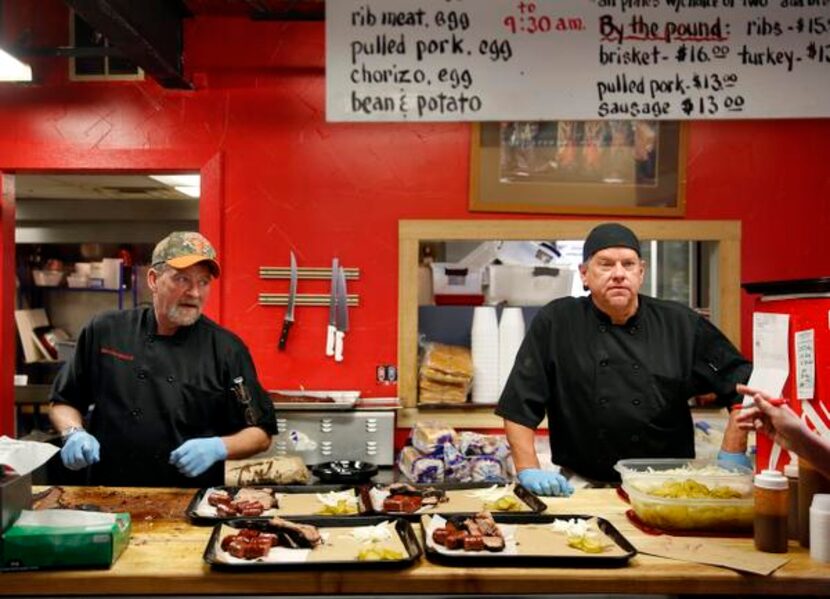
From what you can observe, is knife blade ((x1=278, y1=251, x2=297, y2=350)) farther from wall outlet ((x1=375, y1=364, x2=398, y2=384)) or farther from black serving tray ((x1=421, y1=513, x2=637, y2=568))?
black serving tray ((x1=421, y1=513, x2=637, y2=568))

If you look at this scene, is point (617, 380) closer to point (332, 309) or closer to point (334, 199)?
point (332, 309)

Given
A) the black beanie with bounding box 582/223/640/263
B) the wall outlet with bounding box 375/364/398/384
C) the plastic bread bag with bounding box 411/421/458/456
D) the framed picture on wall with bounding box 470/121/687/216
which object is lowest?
the plastic bread bag with bounding box 411/421/458/456

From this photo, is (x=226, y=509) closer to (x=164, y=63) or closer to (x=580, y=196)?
(x=164, y=63)

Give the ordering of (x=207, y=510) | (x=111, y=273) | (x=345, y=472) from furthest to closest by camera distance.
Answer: (x=111, y=273) < (x=345, y=472) < (x=207, y=510)

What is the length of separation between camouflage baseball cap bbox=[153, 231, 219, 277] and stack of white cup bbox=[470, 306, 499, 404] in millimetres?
1832

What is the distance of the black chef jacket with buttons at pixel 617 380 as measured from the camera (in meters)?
2.97

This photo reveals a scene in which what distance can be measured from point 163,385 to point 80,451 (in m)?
0.50

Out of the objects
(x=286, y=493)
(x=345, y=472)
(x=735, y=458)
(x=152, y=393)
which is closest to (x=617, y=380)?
(x=735, y=458)

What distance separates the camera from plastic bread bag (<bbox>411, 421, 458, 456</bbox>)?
13.4 feet

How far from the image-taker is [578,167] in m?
4.48

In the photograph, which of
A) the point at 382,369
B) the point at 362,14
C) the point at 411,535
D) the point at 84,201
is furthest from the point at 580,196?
the point at 84,201

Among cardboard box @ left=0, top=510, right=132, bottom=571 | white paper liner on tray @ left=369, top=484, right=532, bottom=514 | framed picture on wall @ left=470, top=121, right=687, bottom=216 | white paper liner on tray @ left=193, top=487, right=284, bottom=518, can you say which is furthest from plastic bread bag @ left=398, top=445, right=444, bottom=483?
cardboard box @ left=0, top=510, right=132, bottom=571

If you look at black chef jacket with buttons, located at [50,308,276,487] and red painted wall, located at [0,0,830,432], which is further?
red painted wall, located at [0,0,830,432]

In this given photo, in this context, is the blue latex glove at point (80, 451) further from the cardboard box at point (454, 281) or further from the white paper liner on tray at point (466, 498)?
the cardboard box at point (454, 281)
